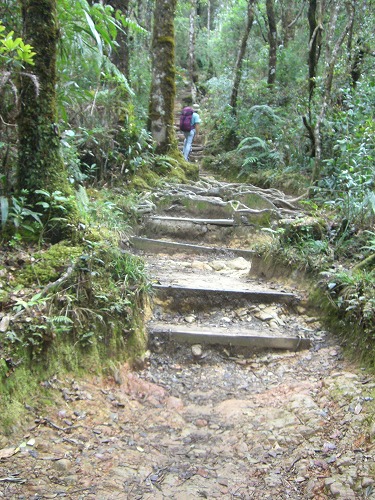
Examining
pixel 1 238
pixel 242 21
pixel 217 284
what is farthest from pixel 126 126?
pixel 242 21

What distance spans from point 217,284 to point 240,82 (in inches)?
474

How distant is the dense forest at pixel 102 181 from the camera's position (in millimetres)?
3592

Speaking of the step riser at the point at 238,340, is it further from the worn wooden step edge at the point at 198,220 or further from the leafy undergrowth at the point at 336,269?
the worn wooden step edge at the point at 198,220

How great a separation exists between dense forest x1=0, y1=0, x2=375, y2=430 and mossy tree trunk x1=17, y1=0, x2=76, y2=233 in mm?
10

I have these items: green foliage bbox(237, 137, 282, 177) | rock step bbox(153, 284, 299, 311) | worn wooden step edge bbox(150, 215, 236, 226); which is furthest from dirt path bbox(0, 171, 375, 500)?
green foliage bbox(237, 137, 282, 177)

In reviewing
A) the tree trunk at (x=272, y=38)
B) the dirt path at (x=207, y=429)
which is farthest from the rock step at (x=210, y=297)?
the tree trunk at (x=272, y=38)

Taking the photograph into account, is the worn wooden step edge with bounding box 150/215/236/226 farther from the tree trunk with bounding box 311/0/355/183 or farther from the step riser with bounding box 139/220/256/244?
the tree trunk with bounding box 311/0/355/183

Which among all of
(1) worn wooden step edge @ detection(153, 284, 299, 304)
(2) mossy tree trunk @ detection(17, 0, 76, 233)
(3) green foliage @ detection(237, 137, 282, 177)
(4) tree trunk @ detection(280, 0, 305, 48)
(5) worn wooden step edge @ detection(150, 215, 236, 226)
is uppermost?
(4) tree trunk @ detection(280, 0, 305, 48)

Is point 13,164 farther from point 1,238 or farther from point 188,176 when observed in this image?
point 188,176

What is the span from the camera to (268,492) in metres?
2.71

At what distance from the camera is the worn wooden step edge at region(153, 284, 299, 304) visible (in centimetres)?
515

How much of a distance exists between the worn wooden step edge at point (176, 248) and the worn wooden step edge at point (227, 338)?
9.95ft

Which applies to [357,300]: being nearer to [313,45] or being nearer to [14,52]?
[14,52]

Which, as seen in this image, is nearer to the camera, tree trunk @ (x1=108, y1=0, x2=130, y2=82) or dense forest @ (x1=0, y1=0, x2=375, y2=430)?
dense forest @ (x1=0, y1=0, x2=375, y2=430)
